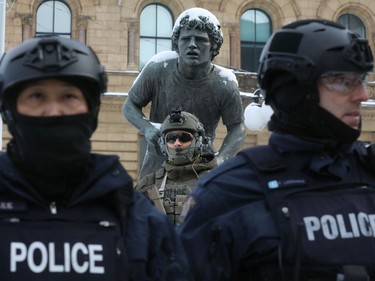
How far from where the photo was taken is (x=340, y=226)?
3570 millimetres

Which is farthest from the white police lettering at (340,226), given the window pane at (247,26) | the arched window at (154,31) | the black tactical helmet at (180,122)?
the window pane at (247,26)

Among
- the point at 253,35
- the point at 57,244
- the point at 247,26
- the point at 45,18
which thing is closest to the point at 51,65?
the point at 57,244

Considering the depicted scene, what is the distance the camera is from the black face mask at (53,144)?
3.39 meters

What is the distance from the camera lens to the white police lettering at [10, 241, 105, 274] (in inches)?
129

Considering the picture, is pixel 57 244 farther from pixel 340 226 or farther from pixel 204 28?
pixel 204 28


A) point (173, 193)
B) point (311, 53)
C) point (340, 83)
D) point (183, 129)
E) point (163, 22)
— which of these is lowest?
point (173, 193)

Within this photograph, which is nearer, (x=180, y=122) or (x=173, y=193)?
(x=173, y=193)

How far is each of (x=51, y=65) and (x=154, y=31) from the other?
24730 mm

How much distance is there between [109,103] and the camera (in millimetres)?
27578

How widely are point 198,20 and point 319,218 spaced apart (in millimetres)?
3812

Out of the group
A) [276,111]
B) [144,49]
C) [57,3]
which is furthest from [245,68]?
[276,111]

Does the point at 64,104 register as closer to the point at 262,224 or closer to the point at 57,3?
the point at 262,224

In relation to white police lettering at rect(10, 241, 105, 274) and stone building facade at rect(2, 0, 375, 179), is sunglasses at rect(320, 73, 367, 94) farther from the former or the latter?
stone building facade at rect(2, 0, 375, 179)

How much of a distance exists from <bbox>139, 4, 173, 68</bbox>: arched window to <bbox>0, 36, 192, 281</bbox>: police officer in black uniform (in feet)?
79.7
